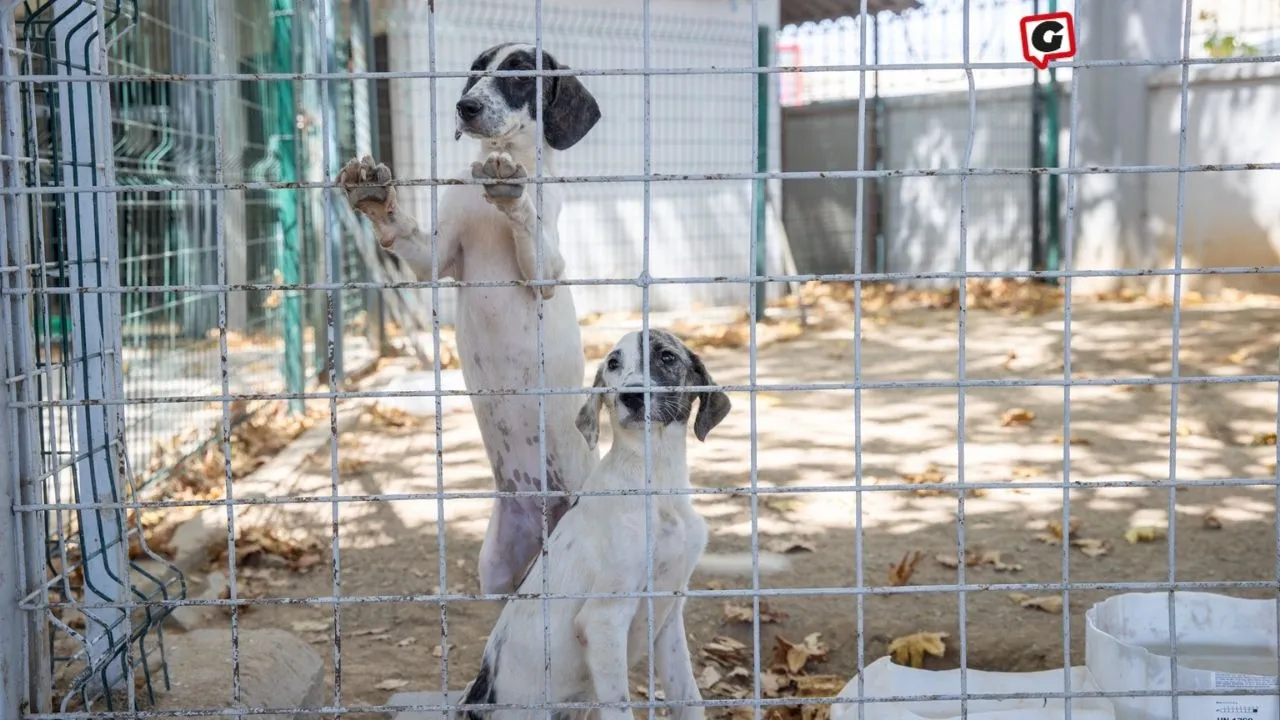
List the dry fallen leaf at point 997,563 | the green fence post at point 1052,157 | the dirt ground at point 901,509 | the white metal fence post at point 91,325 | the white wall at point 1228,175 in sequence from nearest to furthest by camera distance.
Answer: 1. the white metal fence post at point 91,325
2. the dirt ground at point 901,509
3. the dry fallen leaf at point 997,563
4. the white wall at point 1228,175
5. the green fence post at point 1052,157

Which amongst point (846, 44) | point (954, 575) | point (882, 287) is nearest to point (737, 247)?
point (882, 287)

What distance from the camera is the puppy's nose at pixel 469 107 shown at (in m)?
3.45

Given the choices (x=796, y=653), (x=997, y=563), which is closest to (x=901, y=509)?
(x=997, y=563)

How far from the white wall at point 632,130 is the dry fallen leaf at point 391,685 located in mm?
7353

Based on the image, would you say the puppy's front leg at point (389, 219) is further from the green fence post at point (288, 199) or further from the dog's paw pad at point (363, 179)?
the green fence post at point (288, 199)

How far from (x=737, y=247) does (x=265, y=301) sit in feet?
19.6

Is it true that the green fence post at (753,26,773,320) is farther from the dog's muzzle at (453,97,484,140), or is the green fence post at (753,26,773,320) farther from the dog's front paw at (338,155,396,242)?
the dog's front paw at (338,155,396,242)

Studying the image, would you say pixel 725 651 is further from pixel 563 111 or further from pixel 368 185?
pixel 368 185

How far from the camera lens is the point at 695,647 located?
14.2 feet

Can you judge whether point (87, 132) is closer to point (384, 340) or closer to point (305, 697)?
point (305, 697)

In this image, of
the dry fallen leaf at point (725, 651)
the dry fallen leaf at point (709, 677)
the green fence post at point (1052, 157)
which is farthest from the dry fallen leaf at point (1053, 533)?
the green fence post at point (1052, 157)

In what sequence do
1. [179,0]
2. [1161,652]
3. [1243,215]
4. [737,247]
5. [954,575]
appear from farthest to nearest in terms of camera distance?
1. [737,247]
2. [1243,215]
3. [179,0]
4. [954,575]
5. [1161,652]

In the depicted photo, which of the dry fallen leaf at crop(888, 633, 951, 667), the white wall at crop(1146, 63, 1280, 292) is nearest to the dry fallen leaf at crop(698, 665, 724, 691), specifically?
the dry fallen leaf at crop(888, 633, 951, 667)

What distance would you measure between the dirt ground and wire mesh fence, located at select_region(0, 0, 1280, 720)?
31mm
